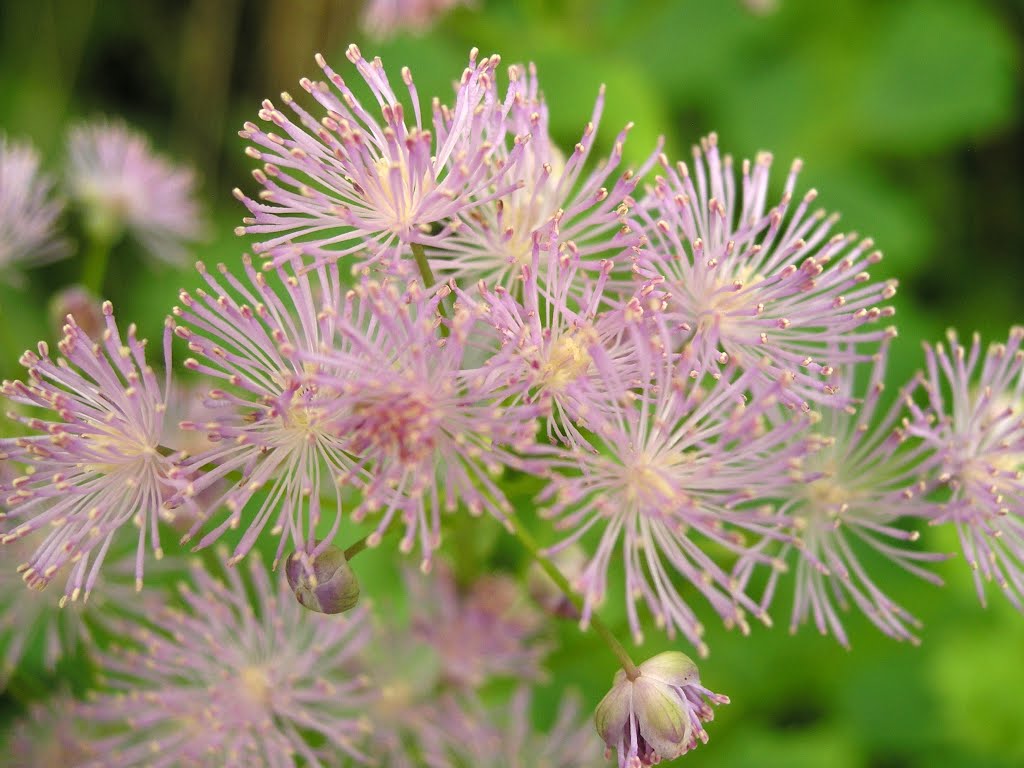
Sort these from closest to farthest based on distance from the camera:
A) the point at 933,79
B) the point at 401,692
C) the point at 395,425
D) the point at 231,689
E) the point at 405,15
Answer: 1. the point at 395,425
2. the point at 231,689
3. the point at 401,692
4. the point at 405,15
5. the point at 933,79

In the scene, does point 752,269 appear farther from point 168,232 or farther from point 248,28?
point 248,28

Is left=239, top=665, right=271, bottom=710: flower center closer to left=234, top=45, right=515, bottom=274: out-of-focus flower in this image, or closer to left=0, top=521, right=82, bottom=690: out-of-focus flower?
left=0, top=521, right=82, bottom=690: out-of-focus flower

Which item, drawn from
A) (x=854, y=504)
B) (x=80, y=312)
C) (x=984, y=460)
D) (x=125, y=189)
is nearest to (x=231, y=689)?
(x=80, y=312)

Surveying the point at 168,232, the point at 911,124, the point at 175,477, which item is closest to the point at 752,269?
the point at 175,477

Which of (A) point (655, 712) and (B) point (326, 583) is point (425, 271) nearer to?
(B) point (326, 583)

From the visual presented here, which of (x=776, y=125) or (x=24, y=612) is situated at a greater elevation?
(x=776, y=125)

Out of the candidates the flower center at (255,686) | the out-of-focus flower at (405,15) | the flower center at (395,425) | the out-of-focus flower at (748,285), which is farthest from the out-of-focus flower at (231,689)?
the out-of-focus flower at (405,15)

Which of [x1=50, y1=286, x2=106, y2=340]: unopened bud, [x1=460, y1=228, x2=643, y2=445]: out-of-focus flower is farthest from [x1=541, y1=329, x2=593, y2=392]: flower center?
[x1=50, y1=286, x2=106, y2=340]: unopened bud
